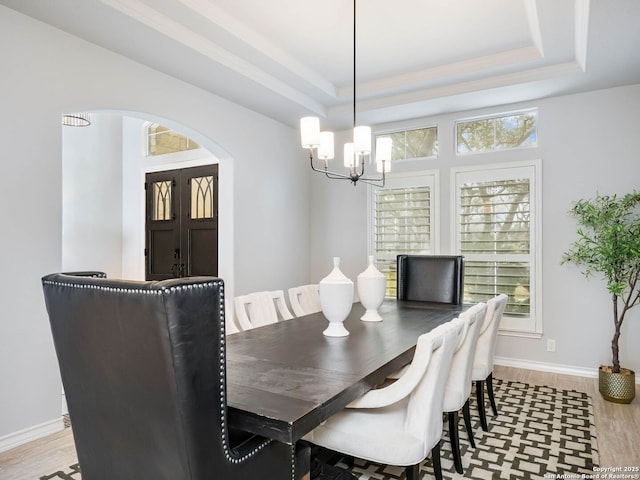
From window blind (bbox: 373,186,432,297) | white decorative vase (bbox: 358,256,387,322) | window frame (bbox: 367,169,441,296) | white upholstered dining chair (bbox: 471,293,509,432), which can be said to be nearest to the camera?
white upholstered dining chair (bbox: 471,293,509,432)

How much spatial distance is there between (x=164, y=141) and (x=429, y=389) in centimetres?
515

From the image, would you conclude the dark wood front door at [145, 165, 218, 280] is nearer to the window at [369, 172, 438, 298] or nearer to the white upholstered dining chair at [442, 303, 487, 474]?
the window at [369, 172, 438, 298]

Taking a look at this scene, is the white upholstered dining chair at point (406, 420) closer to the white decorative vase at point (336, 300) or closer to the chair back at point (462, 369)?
the chair back at point (462, 369)

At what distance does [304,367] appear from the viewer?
1832 millimetres

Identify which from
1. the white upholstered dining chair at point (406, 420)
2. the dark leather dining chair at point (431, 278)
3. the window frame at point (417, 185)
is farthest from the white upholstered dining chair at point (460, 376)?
the window frame at point (417, 185)

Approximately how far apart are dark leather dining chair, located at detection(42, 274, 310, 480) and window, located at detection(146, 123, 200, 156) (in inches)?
173

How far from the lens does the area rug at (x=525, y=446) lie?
232 centimetres

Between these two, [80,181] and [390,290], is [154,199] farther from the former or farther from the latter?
[390,290]

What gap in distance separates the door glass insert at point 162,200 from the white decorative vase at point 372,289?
3.63 metres

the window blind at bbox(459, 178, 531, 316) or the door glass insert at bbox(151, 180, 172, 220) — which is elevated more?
the door glass insert at bbox(151, 180, 172, 220)

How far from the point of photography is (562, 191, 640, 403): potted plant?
11.2ft

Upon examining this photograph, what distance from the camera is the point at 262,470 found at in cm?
141

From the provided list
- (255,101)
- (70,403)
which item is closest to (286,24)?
(255,101)

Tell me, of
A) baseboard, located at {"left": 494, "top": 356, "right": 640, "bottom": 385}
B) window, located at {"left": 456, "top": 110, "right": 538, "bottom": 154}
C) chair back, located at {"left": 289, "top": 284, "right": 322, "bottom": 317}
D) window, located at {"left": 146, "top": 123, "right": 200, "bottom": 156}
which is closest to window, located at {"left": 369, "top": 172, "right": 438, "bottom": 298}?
window, located at {"left": 456, "top": 110, "right": 538, "bottom": 154}
